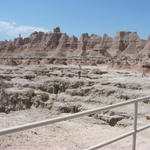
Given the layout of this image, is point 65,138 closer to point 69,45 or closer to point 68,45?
point 69,45

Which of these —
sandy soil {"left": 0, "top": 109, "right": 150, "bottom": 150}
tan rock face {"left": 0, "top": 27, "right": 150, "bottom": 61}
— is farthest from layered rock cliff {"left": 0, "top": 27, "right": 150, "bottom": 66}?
sandy soil {"left": 0, "top": 109, "right": 150, "bottom": 150}

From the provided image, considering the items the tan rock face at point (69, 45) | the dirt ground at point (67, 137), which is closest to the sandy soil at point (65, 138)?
the dirt ground at point (67, 137)

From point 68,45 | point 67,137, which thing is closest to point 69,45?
point 68,45

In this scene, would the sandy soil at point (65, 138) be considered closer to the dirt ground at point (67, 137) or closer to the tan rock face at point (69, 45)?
the dirt ground at point (67, 137)

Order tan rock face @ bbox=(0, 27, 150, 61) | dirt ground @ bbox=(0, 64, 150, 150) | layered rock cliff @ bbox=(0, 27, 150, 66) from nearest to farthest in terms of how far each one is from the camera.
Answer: dirt ground @ bbox=(0, 64, 150, 150)
layered rock cliff @ bbox=(0, 27, 150, 66)
tan rock face @ bbox=(0, 27, 150, 61)

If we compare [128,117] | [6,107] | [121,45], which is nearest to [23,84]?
[6,107]

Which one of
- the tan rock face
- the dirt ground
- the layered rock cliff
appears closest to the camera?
the dirt ground

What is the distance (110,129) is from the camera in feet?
30.7

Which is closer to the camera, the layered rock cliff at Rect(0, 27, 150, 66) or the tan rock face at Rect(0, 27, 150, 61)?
the layered rock cliff at Rect(0, 27, 150, 66)

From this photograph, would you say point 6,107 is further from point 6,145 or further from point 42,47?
point 42,47

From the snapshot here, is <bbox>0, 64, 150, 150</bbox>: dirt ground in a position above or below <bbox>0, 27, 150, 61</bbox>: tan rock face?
below

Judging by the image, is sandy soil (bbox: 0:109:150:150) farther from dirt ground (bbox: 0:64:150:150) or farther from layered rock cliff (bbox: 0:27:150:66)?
layered rock cliff (bbox: 0:27:150:66)

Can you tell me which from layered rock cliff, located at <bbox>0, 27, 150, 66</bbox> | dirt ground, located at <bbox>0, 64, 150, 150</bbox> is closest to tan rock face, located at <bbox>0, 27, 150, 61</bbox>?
layered rock cliff, located at <bbox>0, 27, 150, 66</bbox>

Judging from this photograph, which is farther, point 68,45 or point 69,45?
point 68,45
